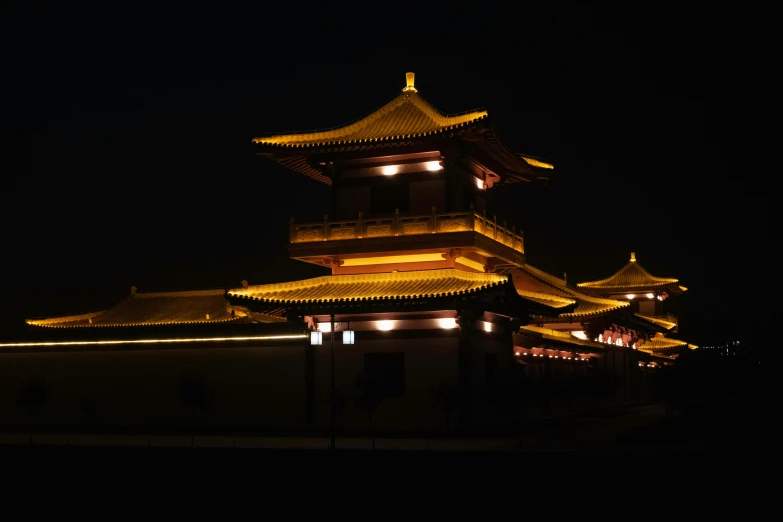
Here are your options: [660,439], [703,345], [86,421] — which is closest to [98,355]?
[86,421]

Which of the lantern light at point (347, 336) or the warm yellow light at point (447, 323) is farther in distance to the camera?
the warm yellow light at point (447, 323)

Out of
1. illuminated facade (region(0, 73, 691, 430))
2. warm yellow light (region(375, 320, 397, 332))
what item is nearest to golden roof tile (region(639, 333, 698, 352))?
illuminated facade (region(0, 73, 691, 430))

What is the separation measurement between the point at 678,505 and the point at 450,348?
657 inches

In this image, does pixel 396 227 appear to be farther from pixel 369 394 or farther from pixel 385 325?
pixel 369 394

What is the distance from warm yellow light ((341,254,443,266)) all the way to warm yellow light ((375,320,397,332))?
2.99m

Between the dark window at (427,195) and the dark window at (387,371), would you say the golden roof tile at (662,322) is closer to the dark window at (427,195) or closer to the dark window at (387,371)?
the dark window at (427,195)

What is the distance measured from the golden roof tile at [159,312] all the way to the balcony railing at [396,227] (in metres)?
10.4

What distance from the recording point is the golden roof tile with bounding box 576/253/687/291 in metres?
78.6

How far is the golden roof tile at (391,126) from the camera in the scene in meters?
36.4

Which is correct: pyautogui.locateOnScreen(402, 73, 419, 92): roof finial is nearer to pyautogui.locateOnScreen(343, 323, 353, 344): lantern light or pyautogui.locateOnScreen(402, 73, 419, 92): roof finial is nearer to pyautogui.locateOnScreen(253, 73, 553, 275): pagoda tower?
pyautogui.locateOnScreen(253, 73, 553, 275): pagoda tower

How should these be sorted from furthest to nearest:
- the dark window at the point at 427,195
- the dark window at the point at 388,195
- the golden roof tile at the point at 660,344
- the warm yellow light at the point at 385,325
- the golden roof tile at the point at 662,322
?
the golden roof tile at the point at 660,344, the golden roof tile at the point at 662,322, the dark window at the point at 388,195, the dark window at the point at 427,195, the warm yellow light at the point at 385,325

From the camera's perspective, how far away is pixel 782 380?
167 ft

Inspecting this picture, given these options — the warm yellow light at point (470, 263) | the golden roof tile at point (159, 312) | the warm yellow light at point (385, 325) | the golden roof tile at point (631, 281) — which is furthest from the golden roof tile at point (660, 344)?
the warm yellow light at point (385, 325)

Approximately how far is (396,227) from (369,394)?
688 centimetres
